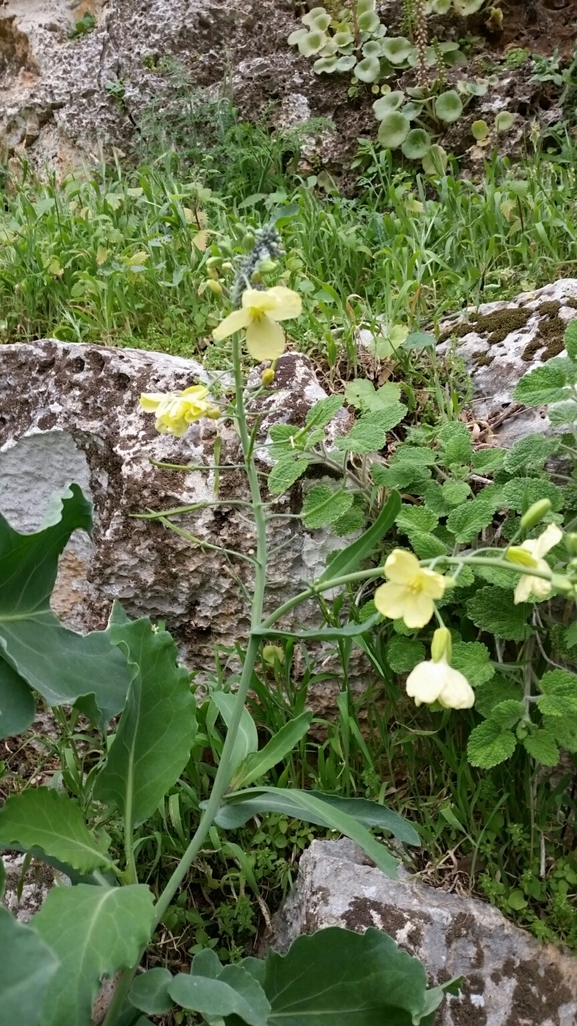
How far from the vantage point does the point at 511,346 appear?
2.24 meters

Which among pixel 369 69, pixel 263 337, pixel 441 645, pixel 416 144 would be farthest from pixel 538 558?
pixel 369 69

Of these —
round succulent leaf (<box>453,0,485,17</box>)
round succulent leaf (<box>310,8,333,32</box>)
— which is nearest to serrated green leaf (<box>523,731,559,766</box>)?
round succulent leaf (<box>310,8,333,32</box>)

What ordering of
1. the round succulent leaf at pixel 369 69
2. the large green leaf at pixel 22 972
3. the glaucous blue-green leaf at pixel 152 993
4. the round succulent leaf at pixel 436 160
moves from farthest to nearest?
the round succulent leaf at pixel 369 69 → the round succulent leaf at pixel 436 160 → the glaucous blue-green leaf at pixel 152 993 → the large green leaf at pixel 22 972

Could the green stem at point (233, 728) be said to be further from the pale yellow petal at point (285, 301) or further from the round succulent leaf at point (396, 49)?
the round succulent leaf at point (396, 49)

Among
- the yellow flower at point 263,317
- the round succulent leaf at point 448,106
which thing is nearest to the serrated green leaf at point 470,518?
the yellow flower at point 263,317

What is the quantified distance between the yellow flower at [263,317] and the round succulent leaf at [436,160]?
2958 mm

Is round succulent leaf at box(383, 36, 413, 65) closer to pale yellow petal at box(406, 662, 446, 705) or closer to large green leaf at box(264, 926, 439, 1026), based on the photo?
pale yellow petal at box(406, 662, 446, 705)

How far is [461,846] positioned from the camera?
176 centimetres

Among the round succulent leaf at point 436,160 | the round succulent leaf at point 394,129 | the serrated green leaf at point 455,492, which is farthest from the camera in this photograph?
the round succulent leaf at point 394,129

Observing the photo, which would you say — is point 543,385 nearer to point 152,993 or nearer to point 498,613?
point 498,613

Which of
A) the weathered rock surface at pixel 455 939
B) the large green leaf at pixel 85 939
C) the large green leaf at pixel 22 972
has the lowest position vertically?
the weathered rock surface at pixel 455 939

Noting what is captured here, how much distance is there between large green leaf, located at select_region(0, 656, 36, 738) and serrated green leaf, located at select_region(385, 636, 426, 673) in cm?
80

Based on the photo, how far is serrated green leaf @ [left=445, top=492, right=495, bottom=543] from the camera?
1.69 meters

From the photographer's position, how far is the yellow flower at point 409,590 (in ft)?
3.25
